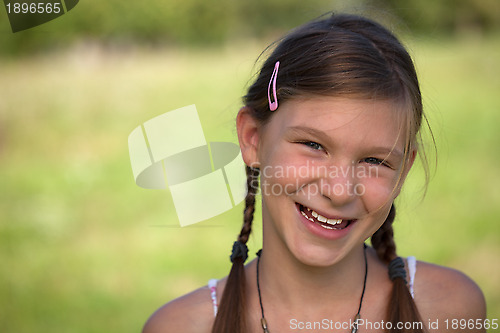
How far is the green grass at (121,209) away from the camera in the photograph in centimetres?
462

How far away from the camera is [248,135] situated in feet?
7.20

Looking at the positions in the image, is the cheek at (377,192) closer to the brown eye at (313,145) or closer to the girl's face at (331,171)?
the girl's face at (331,171)

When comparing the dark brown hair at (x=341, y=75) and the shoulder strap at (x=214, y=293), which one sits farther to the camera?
the shoulder strap at (x=214, y=293)

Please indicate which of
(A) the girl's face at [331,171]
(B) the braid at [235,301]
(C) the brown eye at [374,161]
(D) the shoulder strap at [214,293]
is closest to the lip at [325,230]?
(A) the girl's face at [331,171]

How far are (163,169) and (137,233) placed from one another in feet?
7.80

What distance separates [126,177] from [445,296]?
616cm

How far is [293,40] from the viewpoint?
206cm

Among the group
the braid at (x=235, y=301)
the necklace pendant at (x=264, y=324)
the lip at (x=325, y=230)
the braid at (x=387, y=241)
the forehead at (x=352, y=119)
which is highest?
the forehead at (x=352, y=119)

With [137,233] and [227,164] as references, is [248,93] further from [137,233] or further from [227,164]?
[137,233]

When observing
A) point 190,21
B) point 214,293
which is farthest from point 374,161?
point 190,21

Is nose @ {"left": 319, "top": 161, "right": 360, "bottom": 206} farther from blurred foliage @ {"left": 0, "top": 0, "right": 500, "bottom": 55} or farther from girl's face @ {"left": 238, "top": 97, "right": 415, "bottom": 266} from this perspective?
blurred foliage @ {"left": 0, "top": 0, "right": 500, "bottom": 55}

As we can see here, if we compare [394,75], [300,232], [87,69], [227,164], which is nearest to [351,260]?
[300,232]

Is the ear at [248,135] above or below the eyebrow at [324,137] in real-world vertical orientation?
below

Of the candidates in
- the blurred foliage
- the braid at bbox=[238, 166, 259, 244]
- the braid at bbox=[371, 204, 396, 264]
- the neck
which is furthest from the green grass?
the blurred foliage
